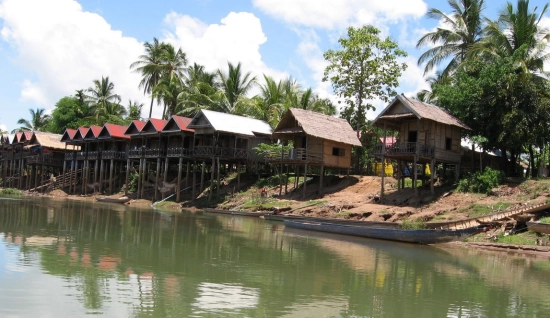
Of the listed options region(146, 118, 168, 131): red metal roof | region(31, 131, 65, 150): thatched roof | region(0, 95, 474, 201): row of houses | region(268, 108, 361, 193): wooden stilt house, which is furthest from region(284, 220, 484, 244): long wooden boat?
region(31, 131, 65, 150): thatched roof

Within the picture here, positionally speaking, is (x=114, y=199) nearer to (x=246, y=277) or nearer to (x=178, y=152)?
(x=178, y=152)

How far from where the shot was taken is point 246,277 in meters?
11.8

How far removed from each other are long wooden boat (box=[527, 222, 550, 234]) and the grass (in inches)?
98.3

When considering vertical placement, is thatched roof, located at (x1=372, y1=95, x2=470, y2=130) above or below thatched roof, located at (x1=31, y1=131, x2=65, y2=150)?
above

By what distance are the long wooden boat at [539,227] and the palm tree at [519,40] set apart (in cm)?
1016

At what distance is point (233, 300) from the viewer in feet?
31.6

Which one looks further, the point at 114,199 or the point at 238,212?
the point at 114,199

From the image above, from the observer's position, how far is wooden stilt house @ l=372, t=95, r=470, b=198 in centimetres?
2631

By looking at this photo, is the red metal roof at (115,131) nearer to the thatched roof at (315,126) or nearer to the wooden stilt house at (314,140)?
the wooden stilt house at (314,140)

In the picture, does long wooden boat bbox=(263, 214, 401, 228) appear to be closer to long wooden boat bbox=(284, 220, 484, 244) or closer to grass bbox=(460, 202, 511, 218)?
long wooden boat bbox=(284, 220, 484, 244)

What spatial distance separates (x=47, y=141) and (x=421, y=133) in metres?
38.5

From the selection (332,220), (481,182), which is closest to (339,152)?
Result: (332,220)

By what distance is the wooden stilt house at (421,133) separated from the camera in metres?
Result: 26.3

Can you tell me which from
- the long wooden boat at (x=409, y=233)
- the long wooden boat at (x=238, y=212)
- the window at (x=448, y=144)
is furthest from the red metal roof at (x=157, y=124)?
the long wooden boat at (x=409, y=233)
